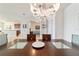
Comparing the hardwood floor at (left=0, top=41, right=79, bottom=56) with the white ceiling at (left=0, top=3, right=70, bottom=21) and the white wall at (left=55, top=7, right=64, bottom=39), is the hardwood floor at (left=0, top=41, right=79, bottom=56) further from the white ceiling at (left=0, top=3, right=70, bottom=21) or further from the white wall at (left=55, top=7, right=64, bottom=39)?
the white ceiling at (left=0, top=3, right=70, bottom=21)

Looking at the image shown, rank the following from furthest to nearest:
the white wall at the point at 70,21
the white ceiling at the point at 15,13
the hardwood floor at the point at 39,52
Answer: the white wall at the point at 70,21 → the white ceiling at the point at 15,13 → the hardwood floor at the point at 39,52

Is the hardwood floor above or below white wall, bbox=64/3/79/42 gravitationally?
below

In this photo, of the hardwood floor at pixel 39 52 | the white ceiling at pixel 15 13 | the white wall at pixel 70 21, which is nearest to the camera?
the hardwood floor at pixel 39 52

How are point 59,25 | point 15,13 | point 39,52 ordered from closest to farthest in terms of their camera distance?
point 39,52
point 15,13
point 59,25

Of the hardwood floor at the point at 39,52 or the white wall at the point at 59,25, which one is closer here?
the hardwood floor at the point at 39,52

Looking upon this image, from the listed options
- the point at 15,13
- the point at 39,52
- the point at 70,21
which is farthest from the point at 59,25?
the point at 15,13

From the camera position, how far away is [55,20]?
5.65 ft

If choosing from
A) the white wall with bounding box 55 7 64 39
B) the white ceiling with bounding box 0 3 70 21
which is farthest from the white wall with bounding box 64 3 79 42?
the white ceiling with bounding box 0 3 70 21

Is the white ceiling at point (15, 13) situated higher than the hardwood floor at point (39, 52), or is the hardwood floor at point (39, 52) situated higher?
the white ceiling at point (15, 13)

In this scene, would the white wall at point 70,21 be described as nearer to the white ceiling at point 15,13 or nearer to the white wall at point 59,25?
the white wall at point 59,25

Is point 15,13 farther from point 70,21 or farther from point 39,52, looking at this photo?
point 70,21

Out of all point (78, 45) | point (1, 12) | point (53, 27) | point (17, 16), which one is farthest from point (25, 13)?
point (78, 45)

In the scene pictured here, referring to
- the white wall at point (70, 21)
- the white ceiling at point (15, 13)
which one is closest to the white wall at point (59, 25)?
the white wall at point (70, 21)

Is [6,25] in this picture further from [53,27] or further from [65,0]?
[65,0]
